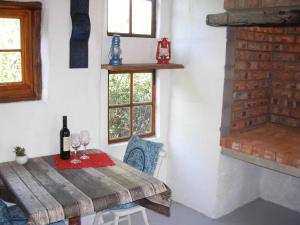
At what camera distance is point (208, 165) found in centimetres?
348

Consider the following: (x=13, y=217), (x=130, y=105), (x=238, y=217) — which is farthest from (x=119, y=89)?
(x=238, y=217)

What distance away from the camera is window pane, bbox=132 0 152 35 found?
345cm

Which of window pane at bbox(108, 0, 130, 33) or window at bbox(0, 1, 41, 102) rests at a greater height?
window pane at bbox(108, 0, 130, 33)

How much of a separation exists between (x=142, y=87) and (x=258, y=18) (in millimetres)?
1255

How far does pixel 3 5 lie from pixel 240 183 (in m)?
2.61

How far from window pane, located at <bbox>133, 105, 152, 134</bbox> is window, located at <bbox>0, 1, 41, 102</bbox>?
1058mm

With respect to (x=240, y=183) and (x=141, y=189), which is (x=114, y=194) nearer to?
(x=141, y=189)

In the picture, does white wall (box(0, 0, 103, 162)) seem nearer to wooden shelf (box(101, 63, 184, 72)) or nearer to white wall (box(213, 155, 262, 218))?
wooden shelf (box(101, 63, 184, 72))

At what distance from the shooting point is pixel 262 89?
375 centimetres

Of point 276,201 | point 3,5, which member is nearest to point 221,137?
point 276,201

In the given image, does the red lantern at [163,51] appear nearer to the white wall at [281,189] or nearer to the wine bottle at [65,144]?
the wine bottle at [65,144]

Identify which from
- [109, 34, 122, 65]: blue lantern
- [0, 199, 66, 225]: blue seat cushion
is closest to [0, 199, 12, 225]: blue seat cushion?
[0, 199, 66, 225]: blue seat cushion

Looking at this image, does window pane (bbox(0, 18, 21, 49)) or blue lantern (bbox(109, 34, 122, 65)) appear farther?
blue lantern (bbox(109, 34, 122, 65))

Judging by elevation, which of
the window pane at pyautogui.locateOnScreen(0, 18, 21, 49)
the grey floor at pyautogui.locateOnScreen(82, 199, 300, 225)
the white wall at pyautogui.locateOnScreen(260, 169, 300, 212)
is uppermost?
the window pane at pyautogui.locateOnScreen(0, 18, 21, 49)
